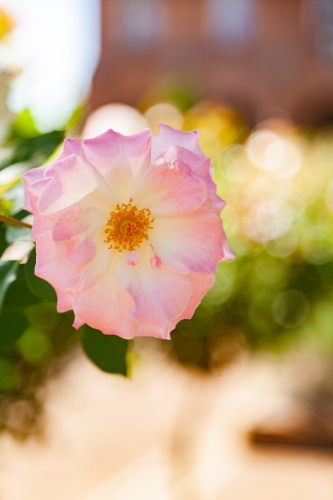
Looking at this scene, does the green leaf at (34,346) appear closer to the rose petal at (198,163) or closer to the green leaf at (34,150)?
the green leaf at (34,150)

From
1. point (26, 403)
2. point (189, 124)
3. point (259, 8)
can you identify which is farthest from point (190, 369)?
point (259, 8)

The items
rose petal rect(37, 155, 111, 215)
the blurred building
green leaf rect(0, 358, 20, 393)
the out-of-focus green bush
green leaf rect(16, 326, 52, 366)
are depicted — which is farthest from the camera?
the blurred building

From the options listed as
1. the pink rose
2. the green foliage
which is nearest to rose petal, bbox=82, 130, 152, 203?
the pink rose

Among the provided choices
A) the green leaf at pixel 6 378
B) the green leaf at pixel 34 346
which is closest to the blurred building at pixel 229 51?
the green leaf at pixel 34 346

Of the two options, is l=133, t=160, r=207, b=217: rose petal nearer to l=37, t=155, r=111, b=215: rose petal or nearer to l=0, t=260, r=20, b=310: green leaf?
l=37, t=155, r=111, b=215: rose petal

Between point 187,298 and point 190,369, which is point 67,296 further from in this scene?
point 190,369
